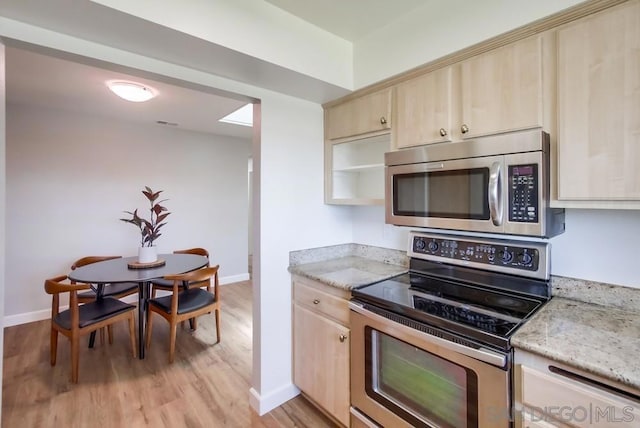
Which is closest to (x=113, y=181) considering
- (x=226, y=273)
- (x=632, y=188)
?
(x=226, y=273)

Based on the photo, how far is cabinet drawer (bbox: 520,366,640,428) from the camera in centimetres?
86

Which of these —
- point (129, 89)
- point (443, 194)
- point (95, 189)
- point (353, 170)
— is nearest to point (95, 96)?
point (129, 89)

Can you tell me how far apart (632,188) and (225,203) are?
15.1 ft

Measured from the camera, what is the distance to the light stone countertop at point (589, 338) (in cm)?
88

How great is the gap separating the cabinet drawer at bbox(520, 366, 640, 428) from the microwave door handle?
0.60 m

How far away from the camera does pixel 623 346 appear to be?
3.22 feet

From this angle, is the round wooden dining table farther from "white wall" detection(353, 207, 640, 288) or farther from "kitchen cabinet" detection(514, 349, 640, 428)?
"white wall" detection(353, 207, 640, 288)

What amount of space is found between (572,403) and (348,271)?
1233 mm

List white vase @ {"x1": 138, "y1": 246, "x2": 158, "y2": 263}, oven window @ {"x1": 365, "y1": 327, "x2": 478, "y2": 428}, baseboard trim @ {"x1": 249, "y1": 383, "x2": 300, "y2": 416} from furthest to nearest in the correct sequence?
white vase @ {"x1": 138, "y1": 246, "x2": 158, "y2": 263} < baseboard trim @ {"x1": 249, "y1": 383, "x2": 300, "y2": 416} < oven window @ {"x1": 365, "y1": 327, "x2": 478, "y2": 428}

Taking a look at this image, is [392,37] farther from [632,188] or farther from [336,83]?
[632,188]

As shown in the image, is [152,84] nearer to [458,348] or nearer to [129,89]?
[129,89]

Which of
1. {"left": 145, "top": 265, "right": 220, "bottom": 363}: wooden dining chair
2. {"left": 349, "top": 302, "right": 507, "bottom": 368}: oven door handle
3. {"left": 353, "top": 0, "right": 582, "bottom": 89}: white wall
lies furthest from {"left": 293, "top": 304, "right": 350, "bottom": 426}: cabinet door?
{"left": 353, "top": 0, "right": 582, "bottom": 89}: white wall

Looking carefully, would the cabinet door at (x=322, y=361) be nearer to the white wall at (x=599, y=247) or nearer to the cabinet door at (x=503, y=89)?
the white wall at (x=599, y=247)

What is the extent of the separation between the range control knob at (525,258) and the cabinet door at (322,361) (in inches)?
37.6
